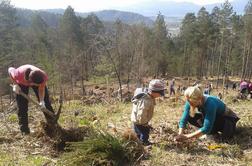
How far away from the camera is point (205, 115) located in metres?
5.69

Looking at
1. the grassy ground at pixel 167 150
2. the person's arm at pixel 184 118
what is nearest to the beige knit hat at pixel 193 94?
the person's arm at pixel 184 118

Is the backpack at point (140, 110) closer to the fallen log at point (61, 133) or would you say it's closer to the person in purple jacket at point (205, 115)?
the person in purple jacket at point (205, 115)

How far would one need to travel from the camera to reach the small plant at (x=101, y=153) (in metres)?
4.97

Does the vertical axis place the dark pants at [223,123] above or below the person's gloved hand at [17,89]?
below

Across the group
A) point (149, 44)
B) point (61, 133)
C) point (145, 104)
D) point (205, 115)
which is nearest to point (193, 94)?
point (205, 115)

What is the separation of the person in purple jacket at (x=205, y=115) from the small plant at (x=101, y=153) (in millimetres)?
918

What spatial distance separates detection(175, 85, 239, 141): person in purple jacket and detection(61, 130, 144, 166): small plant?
918 mm

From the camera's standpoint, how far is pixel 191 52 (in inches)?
2286

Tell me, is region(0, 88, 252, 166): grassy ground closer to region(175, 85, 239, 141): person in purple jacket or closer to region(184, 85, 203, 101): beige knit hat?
region(175, 85, 239, 141): person in purple jacket

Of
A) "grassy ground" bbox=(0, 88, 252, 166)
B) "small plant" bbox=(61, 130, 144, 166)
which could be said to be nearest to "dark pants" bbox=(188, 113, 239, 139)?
"grassy ground" bbox=(0, 88, 252, 166)

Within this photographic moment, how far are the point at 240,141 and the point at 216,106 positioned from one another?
2.58ft

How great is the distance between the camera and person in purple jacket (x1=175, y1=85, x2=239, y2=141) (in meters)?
5.52

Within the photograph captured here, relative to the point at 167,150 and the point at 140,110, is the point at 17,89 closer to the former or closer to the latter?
the point at 140,110

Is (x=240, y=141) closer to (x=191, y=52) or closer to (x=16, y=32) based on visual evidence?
(x=16, y=32)
